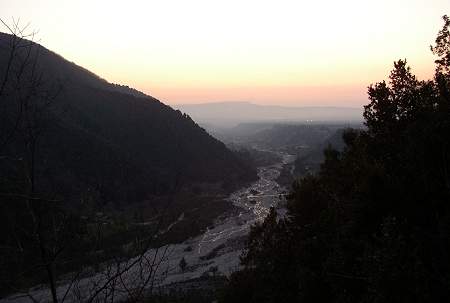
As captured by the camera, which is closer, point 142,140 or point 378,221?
point 378,221

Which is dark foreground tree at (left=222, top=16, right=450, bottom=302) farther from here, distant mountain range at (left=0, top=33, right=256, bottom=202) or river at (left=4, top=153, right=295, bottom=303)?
distant mountain range at (left=0, top=33, right=256, bottom=202)

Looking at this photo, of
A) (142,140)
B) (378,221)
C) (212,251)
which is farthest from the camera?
(142,140)

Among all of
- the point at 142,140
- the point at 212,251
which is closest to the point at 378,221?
the point at 212,251

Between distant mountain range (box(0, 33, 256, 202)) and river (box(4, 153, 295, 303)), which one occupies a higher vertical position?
distant mountain range (box(0, 33, 256, 202))

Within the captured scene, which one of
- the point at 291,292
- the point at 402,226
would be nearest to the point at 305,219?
→ the point at 291,292

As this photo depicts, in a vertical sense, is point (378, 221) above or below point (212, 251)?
above

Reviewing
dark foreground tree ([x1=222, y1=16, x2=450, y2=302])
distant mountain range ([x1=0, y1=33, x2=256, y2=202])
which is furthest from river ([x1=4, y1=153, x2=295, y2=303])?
distant mountain range ([x1=0, y1=33, x2=256, y2=202])

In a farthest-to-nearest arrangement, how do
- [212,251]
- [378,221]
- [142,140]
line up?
1. [142,140]
2. [212,251]
3. [378,221]

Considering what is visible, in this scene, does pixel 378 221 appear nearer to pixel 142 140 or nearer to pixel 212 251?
pixel 212 251

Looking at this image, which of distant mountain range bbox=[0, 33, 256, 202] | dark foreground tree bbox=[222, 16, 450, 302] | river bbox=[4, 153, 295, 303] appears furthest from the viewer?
distant mountain range bbox=[0, 33, 256, 202]

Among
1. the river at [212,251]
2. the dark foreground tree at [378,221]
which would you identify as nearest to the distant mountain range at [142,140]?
the river at [212,251]
